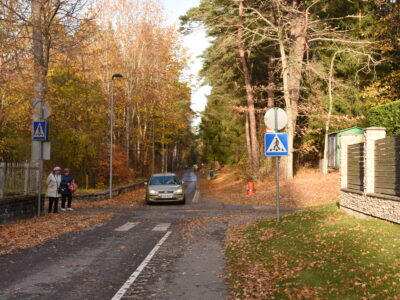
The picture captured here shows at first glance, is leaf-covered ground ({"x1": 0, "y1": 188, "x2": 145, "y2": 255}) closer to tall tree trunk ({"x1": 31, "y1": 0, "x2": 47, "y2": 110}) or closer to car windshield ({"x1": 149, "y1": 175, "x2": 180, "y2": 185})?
tall tree trunk ({"x1": 31, "y1": 0, "x2": 47, "y2": 110})

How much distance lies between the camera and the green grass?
6426 millimetres

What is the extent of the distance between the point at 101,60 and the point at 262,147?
13.8 m

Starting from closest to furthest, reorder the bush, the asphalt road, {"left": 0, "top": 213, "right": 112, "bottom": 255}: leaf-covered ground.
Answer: the asphalt road, {"left": 0, "top": 213, "right": 112, "bottom": 255}: leaf-covered ground, the bush

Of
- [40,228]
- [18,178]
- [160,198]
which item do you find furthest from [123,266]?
[160,198]

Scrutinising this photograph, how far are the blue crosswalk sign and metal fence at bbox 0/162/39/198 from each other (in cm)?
110

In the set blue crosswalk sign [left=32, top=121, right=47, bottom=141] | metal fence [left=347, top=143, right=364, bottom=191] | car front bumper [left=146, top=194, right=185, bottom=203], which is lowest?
car front bumper [left=146, top=194, right=185, bottom=203]

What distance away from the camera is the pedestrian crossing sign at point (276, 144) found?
42.9ft

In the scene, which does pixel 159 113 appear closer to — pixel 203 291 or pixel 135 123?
pixel 135 123

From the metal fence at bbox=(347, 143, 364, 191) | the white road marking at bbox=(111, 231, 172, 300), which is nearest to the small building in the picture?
the metal fence at bbox=(347, 143, 364, 191)

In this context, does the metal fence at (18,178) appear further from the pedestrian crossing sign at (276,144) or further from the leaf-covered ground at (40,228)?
the pedestrian crossing sign at (276,144)

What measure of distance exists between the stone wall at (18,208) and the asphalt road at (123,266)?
10.8ft

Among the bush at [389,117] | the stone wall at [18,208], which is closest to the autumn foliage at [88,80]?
the stone wall at [18,208]

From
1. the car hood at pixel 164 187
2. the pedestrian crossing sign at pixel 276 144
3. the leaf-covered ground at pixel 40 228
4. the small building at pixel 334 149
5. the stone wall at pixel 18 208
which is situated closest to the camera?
the leaf-covered ground at pixel 40 228

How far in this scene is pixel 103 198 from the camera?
1021 inches
